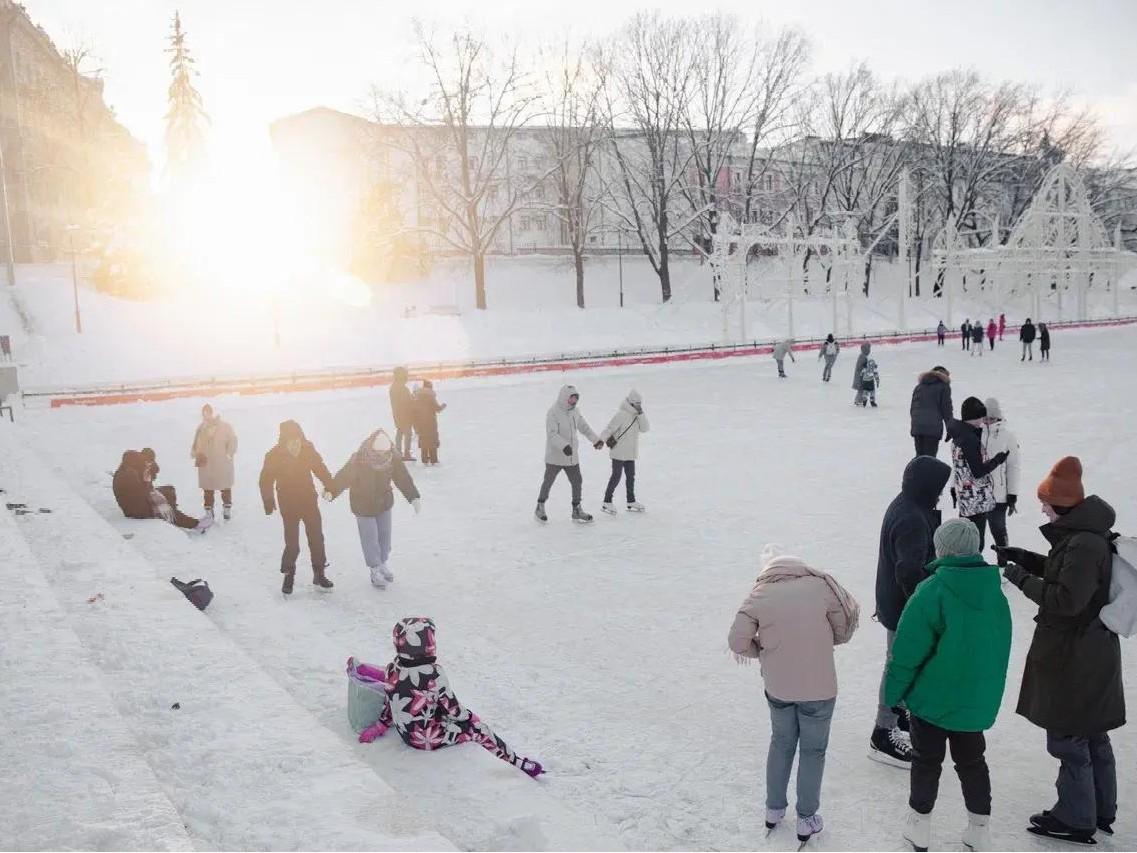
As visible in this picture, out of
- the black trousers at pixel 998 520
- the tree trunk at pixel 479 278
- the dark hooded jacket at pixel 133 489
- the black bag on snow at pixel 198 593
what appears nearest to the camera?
the black bag on snow at pixel 198 593

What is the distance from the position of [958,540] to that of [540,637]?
3.98 m

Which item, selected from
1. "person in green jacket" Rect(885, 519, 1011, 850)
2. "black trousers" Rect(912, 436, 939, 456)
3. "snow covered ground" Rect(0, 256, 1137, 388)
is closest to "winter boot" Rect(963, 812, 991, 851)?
"person in green jacket" Rect(885, 519, 1011, 850)

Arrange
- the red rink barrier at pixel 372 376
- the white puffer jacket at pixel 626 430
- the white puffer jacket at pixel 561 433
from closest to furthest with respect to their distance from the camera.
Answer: the white puffer jacket at pixel 561 433
the white puffer jacket at pixel 626 430
the red rink barrier at pixel 372 376

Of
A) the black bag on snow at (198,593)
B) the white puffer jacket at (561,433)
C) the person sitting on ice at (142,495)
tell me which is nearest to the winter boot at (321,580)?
the black bag on snow at (198,593)

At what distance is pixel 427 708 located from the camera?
4.91 metres

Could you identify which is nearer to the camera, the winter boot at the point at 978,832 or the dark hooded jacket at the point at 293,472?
the winter boot at the point at 978,832

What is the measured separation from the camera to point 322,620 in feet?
25.2

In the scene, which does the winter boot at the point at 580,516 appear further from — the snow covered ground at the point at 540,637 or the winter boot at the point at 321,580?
the winter boot at the point at 321,580

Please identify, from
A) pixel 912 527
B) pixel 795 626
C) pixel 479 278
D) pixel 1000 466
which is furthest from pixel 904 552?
pixel 479 278

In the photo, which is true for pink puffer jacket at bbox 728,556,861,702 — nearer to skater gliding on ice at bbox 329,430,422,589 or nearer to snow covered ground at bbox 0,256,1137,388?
skater gliding on ice at bbox 329,430,422,589

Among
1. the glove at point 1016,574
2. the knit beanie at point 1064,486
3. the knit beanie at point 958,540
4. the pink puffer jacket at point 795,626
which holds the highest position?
the knit beanie at point 1064,486

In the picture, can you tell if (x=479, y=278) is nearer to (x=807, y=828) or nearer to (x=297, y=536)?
(x=297, y=536)

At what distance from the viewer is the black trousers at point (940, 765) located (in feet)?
13.4

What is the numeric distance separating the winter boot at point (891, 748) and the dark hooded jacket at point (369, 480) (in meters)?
4.71
